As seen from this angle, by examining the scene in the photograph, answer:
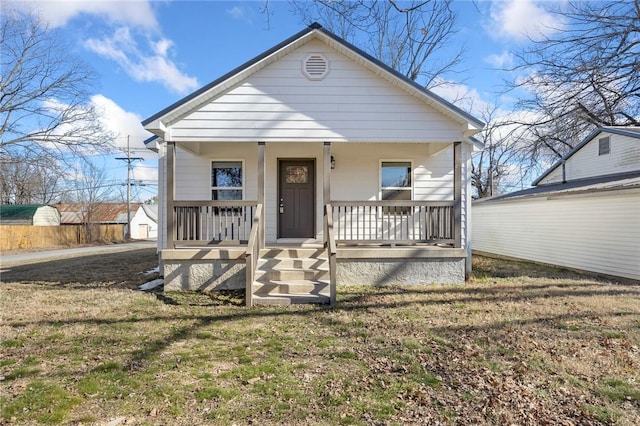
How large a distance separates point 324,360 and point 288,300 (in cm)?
247

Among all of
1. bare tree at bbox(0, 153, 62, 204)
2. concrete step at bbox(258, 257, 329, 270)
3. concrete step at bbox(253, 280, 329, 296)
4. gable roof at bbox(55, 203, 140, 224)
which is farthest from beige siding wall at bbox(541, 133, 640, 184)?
gable roof at bbox(55, 203, 140, 224)

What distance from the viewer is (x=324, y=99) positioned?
318 inches

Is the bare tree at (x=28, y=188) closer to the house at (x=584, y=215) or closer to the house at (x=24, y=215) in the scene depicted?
the house at (x=24, y=215)

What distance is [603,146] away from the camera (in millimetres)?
14703

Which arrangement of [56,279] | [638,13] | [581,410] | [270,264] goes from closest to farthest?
[581,410]
[270,264]
[56,279]
[638,13]

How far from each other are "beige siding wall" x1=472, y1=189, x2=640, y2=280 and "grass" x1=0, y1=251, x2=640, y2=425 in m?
4.78

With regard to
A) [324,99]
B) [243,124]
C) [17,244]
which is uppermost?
[324,99]

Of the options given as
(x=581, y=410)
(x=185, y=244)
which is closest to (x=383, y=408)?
(x=581, y=410)

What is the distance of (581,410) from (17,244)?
32.1 meters

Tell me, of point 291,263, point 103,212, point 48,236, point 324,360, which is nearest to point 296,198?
point 291,263

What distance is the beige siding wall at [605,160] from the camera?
43.5ft

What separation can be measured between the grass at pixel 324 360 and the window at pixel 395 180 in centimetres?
337

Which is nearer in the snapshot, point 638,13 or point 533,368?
point 533,368

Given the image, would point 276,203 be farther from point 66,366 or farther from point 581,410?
point 581,410
